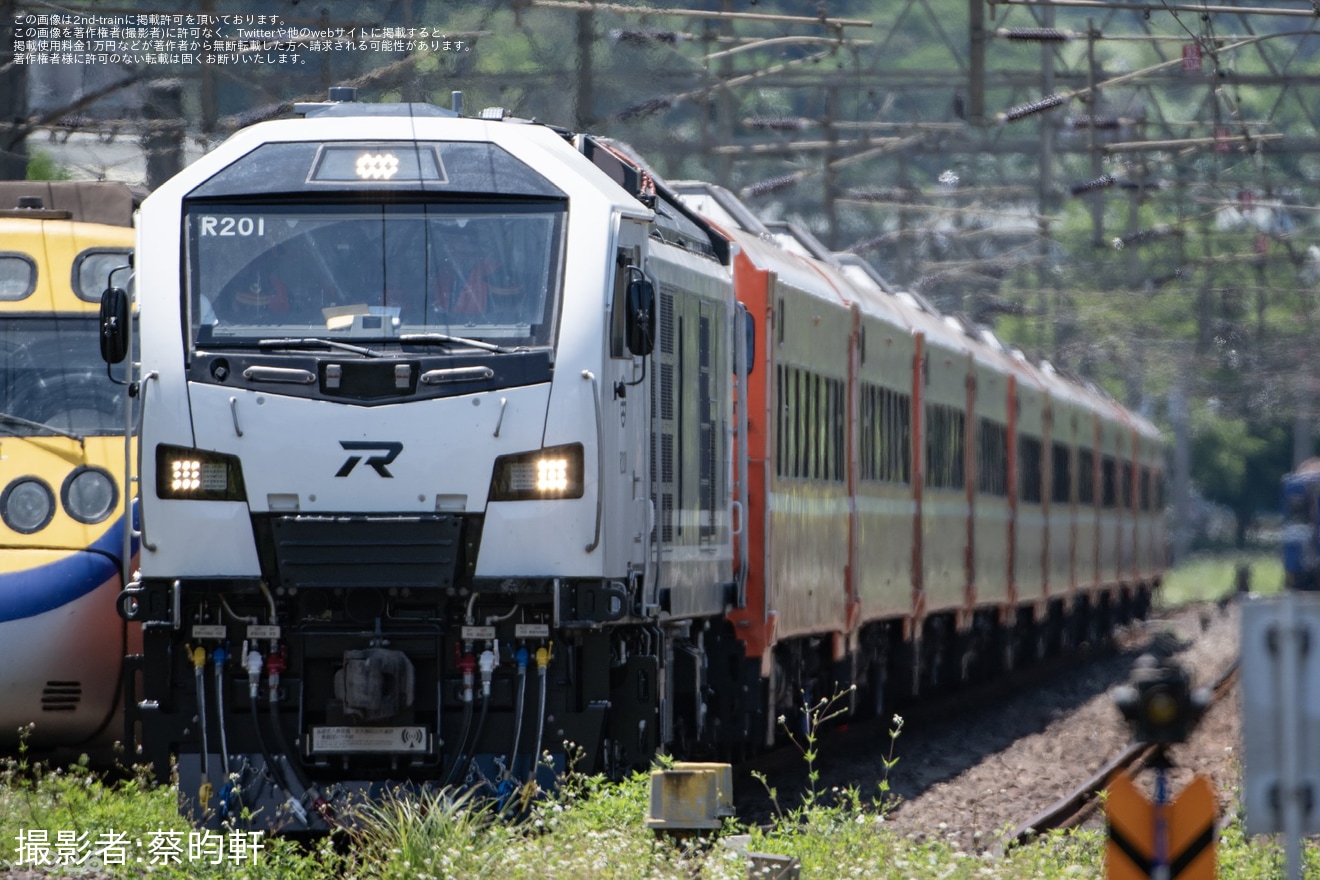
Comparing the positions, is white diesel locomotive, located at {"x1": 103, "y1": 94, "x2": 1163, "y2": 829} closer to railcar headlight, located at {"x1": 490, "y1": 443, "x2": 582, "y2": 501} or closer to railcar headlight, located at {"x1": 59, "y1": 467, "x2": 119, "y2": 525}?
railcar headlight, located at {"x1": 490, "y1": 443, "x2": 582, "y2": 501}

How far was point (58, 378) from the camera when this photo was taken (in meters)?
12.4

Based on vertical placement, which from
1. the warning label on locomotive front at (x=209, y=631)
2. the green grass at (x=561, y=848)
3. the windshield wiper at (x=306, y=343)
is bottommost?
the green grass at (x=561, y=848)

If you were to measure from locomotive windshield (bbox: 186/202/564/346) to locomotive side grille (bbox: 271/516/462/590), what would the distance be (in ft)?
2.59

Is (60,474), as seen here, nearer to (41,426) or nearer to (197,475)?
(41,426)

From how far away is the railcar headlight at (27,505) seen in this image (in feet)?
38.6

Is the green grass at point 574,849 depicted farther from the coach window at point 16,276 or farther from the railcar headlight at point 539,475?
the coach window at point 16,276


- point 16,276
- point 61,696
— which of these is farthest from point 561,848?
point 16,276

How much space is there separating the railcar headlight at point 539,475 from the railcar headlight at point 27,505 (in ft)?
10.9

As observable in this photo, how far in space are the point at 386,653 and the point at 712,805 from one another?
56.5 inches

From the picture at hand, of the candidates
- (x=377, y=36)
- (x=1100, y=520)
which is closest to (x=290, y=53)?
(x=377, y=36)

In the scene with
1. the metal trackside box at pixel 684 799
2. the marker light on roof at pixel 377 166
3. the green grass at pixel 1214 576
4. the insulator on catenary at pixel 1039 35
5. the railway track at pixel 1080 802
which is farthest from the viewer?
the green grass at pixel 1214 576

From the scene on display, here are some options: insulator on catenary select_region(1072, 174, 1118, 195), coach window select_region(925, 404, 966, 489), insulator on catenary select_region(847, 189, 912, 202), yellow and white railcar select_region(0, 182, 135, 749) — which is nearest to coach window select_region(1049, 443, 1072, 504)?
insulator on catenary select_region(1072, 174, 1118, 195)

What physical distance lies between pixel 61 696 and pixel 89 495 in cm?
102

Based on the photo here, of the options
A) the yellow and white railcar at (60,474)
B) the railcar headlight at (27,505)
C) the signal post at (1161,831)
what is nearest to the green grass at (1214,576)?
the yellow and white railcar at (60,474)
